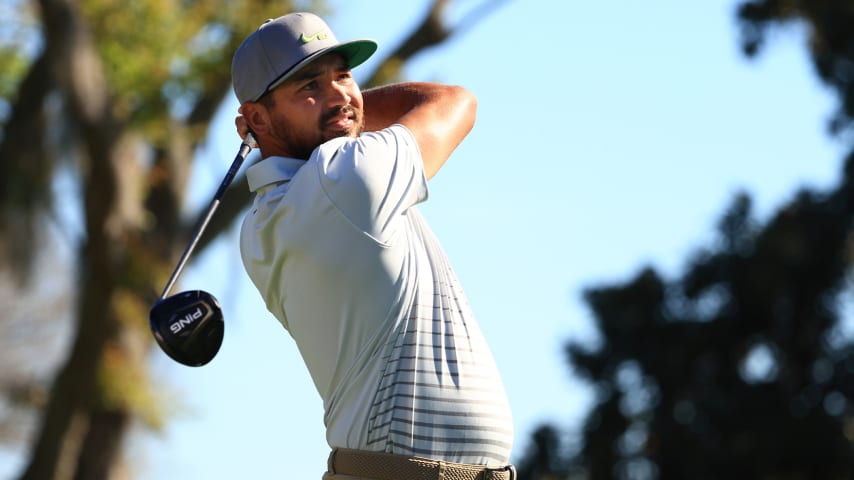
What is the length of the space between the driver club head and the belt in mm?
443

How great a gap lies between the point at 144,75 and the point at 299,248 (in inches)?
553

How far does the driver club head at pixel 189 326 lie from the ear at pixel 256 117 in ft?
1.52

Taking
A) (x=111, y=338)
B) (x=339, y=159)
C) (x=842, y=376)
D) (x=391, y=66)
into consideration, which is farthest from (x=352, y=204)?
(x=842, y=376)

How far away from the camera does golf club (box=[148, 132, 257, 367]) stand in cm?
373

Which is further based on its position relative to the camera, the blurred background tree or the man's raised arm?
the blurred background tree

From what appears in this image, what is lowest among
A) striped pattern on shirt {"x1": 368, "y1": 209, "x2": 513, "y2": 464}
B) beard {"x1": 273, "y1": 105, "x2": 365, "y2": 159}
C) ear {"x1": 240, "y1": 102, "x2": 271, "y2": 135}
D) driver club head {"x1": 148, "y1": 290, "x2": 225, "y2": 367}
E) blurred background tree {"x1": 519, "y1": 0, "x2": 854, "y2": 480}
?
striped pattern on shirt {"x1": 368, "y1": 209, "x2": 513, "y2": 464}

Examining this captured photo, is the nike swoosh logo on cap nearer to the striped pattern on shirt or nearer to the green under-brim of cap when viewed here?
the green under-brim of cap

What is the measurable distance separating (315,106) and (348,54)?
0.22 m

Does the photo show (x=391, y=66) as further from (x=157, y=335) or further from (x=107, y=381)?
(x=157, y=335)

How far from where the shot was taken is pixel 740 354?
2466 centimetres

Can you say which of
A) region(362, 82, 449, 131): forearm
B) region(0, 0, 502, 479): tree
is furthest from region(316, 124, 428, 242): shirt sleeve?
region(0, 0, 502, 479): tree

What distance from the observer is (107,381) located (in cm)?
1628

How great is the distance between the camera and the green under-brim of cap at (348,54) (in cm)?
381

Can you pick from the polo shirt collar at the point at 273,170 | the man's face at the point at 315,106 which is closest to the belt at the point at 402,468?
the polo shirt collar at the point at 273,170
